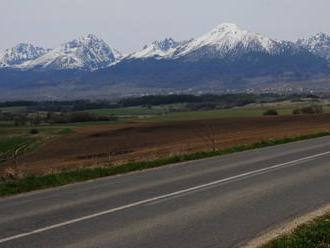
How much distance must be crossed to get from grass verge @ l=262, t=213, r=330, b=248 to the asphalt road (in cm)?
56

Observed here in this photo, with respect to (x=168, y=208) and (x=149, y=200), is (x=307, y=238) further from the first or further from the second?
(x=149, y=200)

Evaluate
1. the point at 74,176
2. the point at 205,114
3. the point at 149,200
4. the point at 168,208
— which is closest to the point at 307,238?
the point at 168,208

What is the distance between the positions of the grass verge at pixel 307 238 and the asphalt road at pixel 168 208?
0.56 m

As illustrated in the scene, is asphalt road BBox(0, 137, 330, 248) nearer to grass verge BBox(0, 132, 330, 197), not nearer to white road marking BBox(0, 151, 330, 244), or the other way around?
white road marking BBox(0, 151, 330, 244)

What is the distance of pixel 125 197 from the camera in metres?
13.9

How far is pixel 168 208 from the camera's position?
40.5ft

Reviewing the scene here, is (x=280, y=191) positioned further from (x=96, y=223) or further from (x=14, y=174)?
(x=14, y=174)

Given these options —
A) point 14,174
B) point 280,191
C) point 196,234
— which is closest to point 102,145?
point 14,174

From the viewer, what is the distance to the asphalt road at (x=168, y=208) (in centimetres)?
973

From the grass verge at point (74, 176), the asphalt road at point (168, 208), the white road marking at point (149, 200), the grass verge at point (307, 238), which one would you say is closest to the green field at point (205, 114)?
the grass verge at point (74, 176)

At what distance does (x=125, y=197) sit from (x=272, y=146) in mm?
17443

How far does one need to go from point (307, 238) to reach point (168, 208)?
3557 mm

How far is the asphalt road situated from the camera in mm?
9734

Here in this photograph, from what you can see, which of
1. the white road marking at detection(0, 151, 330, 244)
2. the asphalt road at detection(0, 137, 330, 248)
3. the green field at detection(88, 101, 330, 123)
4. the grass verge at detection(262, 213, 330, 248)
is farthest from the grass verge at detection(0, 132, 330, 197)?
the green field at detection(88, 101, 330, 123)
